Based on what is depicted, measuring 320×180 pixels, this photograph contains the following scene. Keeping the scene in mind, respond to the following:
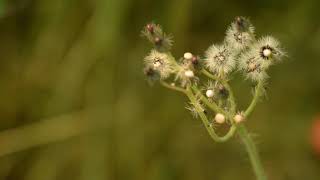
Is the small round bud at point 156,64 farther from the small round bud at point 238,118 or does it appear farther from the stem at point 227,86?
the small round bud at point 238,118

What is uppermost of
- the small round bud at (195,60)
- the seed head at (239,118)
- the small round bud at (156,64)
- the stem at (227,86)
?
the small round bud at (156,64)

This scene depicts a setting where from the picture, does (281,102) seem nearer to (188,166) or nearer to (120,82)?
(188,166)

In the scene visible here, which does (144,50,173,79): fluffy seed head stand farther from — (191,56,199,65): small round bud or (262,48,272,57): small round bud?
(262,48,272,57): small round bud

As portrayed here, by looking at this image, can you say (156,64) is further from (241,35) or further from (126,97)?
(126,97)

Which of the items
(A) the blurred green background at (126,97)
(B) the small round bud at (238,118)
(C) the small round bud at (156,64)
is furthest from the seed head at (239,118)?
(A) the blurred green background at (126,97)

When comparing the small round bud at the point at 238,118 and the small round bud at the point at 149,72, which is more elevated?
the small round bud at the point at 149,72

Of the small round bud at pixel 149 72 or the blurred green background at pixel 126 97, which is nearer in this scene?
the small round bud at pixel 149 72

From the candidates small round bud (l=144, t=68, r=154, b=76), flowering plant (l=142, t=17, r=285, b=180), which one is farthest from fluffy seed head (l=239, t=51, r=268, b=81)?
small round bud (l=144, t=68, r=154, b=76)

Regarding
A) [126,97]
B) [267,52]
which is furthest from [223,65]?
[126,97]
